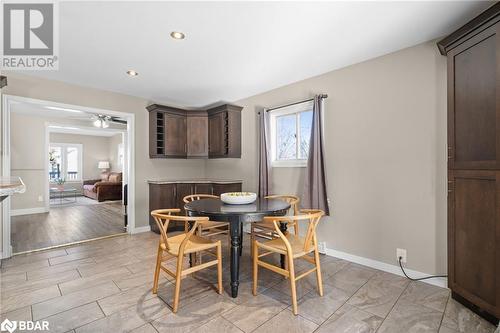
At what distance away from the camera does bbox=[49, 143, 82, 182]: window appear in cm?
895

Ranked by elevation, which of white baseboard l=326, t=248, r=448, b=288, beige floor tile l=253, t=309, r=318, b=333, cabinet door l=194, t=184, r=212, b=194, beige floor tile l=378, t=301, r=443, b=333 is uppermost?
cabinet door l=194, t=184, r=212, b=194

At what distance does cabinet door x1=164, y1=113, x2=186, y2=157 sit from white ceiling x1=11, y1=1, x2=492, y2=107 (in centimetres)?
104

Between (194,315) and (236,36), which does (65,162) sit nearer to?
(236,36)

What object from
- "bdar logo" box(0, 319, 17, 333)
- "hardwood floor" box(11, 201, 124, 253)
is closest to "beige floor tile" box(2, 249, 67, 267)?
"hardwood floor" box(11, 201, 124, 253)

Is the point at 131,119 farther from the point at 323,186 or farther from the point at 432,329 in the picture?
the point at 432,329

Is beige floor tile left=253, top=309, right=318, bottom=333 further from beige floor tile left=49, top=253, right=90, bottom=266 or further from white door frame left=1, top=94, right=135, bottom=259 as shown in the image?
white door frame left=1, top=94, right=135, bottom=259

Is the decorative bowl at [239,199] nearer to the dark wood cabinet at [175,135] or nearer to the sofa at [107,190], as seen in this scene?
the dark wood cabinet at [175,135]

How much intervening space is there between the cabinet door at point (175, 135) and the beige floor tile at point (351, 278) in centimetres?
330

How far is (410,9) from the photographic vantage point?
6.07 ft

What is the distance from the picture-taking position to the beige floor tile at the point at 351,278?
7.29 feet

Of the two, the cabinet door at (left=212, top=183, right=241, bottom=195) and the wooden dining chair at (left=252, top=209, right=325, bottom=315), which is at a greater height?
the cabinet door at (left=212, top=183, right=241, bottom=195)

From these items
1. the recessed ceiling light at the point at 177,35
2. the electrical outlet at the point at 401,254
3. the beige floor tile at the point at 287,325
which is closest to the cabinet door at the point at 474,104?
the electrical outlet at the point at 401,254
